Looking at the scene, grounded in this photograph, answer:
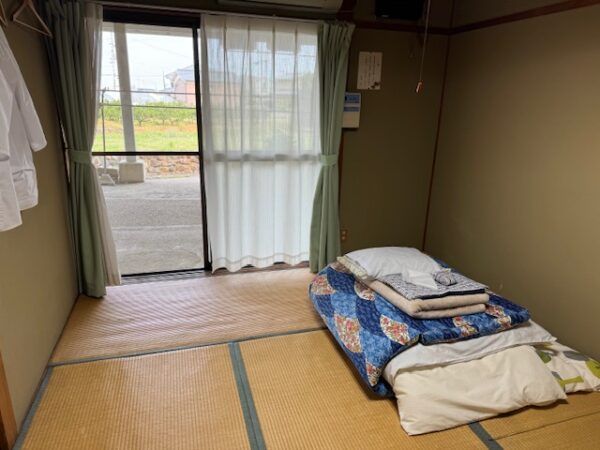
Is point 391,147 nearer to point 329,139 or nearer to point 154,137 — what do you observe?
point 329,139

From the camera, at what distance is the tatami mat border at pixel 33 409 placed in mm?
1564

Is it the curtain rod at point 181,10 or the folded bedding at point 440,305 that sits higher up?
the curtain rod at point 181,10

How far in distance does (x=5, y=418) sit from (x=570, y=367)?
2.56 metres

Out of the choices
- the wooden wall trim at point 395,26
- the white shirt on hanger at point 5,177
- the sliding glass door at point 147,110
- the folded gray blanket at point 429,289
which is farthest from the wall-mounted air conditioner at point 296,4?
the folded gray blanket at point 429,289

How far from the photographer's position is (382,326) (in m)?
1.91

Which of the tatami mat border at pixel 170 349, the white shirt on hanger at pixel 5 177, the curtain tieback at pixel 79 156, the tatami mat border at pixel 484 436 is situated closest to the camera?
the white shirt on hanger at pixel 5 177

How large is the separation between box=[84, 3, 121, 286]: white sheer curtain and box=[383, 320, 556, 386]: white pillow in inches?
81.2

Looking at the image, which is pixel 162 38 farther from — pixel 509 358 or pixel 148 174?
pixel 509 358

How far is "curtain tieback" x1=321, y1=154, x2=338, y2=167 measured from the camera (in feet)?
10.1

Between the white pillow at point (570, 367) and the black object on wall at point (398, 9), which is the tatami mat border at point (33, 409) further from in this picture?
the black object on wall at point (398, 9)

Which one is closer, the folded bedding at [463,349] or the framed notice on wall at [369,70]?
the folded bedding at [463,349]

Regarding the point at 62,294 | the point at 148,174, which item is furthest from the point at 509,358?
the point at 148,174

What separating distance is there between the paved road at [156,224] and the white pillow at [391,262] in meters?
1.67

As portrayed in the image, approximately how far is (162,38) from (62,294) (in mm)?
1860
